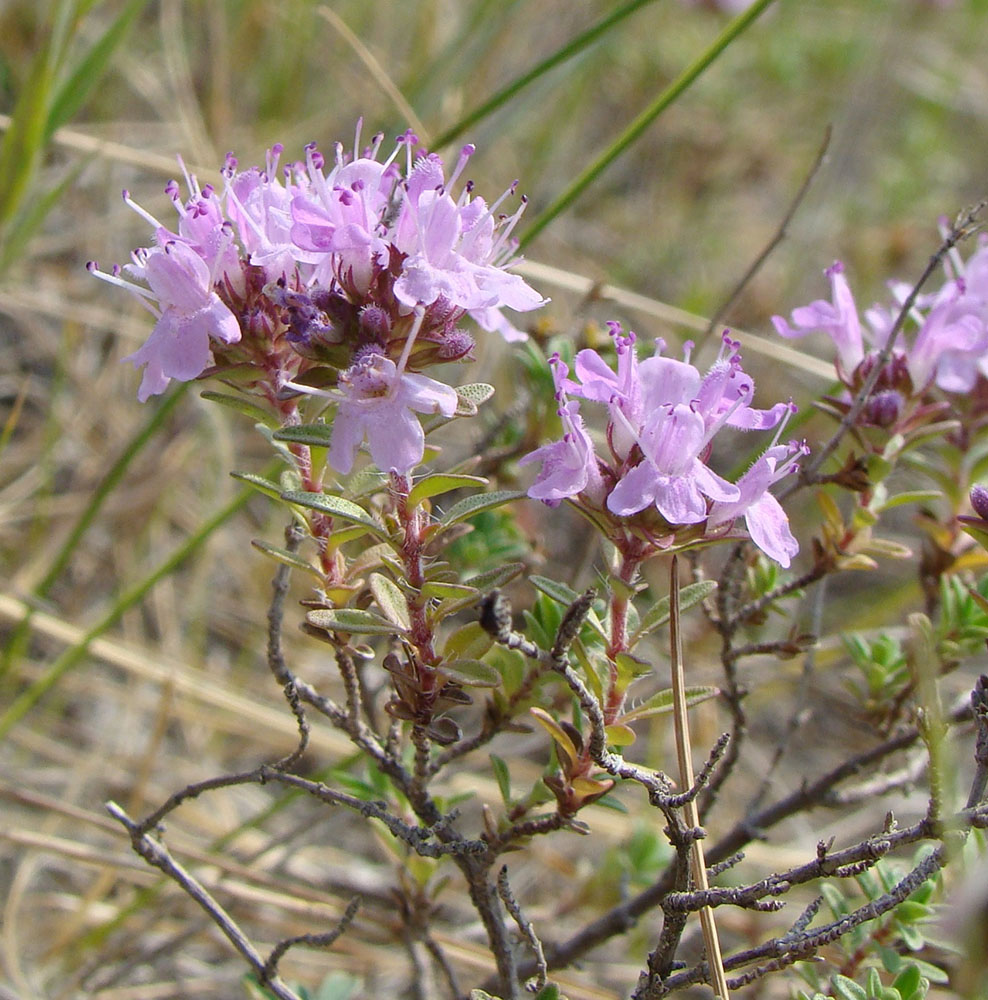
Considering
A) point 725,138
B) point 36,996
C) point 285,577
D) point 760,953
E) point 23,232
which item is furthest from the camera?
point 725,138

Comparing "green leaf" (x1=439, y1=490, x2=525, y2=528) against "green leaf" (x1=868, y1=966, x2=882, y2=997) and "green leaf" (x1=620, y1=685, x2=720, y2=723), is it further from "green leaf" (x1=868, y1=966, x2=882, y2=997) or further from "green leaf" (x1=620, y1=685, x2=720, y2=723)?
"green leaf" (x1=868, y1=966, x2=882, y2=997)

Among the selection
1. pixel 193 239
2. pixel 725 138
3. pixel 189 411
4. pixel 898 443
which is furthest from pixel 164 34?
pixel 898 443

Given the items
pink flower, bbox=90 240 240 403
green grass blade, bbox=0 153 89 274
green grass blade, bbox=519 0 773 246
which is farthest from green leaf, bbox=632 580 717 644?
green grass blade, bbox=0 153 89 274

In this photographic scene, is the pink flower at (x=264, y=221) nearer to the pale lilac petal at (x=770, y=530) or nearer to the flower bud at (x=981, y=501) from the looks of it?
the pale lilac petal at (x=770, y=530)

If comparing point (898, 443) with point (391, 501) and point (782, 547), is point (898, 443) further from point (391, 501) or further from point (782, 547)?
A: point (391, 501)

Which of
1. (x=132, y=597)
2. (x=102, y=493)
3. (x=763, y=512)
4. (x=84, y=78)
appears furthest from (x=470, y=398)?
(x=84, y=78)

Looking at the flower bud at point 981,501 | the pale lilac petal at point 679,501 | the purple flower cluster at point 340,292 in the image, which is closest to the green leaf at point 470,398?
the purple flower cluster at point 340,292

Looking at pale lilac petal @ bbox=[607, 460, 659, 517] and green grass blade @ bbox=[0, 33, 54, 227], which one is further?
green grass blade @ bbox=[0, 33, 54, 227]
